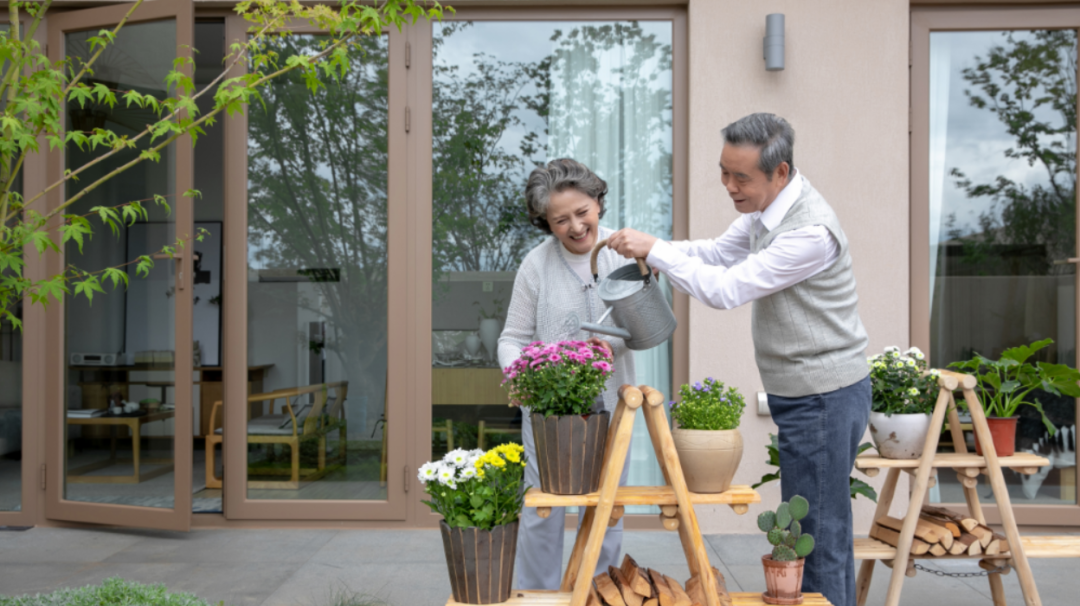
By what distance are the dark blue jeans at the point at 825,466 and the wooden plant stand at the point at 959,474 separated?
1.75 ft

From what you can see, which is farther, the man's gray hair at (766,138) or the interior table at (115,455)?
the interior table at (115,455)

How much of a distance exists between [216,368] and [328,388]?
2.94ft

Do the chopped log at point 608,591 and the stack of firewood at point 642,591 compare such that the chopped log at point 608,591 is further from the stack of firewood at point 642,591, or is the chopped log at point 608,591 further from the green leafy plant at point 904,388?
the green leafy plant at point 904,388

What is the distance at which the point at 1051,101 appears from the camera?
11.7 feet

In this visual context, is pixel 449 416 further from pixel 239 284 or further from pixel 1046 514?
pixel 1046 514

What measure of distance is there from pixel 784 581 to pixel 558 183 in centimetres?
104

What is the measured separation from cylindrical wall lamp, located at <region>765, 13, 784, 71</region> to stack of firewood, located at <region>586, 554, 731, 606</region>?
2409 mm

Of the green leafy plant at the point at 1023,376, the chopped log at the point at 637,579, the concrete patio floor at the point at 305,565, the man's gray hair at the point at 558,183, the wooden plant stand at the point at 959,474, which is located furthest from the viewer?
the concrete patio floor at the point at 305,565

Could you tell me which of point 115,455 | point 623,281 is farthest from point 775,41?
point 115,455

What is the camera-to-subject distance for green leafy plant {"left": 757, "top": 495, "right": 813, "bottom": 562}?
1.71 meters

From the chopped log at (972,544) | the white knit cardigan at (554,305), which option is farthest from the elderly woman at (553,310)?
the chopped log at (972,544)

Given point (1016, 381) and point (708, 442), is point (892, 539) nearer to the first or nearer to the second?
point (1016, 381)

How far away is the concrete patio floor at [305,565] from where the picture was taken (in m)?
2.72

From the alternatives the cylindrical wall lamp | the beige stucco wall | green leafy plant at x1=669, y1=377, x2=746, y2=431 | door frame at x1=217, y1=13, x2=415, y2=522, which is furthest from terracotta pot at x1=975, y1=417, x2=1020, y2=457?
door frame at x1=217, y1=13, x2=415, y2=522
